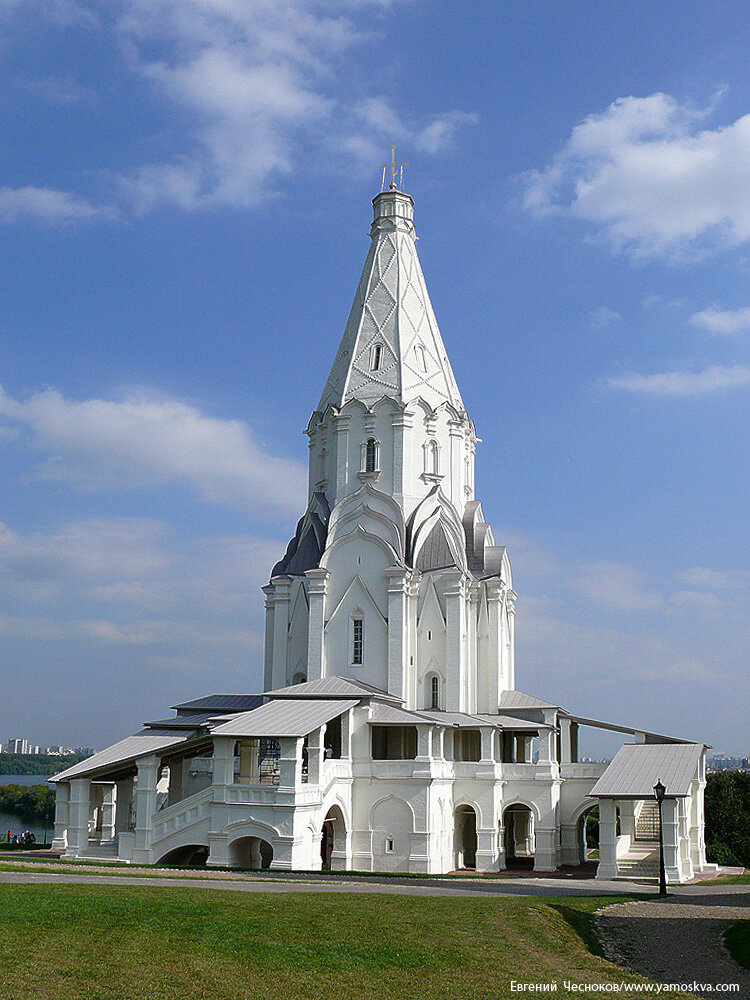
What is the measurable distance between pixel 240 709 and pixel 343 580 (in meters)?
6.11

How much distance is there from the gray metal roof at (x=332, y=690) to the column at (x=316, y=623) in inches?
68.6

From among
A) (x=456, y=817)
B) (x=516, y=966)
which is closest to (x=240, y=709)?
(x=456, y=817)

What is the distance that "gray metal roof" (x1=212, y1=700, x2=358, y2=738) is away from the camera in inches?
1067

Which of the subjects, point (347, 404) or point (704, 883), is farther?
point (347, 404)

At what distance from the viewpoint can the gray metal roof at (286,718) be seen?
2709 centimetres

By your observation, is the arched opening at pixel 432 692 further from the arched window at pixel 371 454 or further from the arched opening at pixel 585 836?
the arched window at pixel 371 454

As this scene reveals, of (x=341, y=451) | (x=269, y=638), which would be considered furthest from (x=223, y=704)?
(x=341, y=451)

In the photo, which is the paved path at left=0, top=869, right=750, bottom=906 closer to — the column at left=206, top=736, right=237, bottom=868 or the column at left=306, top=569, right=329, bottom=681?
the column at left=206, top=736, right=237, bottom=868

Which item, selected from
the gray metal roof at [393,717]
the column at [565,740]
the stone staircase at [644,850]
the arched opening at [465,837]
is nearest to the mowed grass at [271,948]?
the stone staircase at [644,850]

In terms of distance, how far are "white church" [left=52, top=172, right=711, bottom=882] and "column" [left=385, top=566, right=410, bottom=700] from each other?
0.23 feet

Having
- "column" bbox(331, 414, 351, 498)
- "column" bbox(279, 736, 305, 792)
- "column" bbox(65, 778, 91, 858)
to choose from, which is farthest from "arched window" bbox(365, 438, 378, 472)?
"column" bbox(65, 778, 91, 858)

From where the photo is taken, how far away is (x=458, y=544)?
121ft

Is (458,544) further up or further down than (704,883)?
further up

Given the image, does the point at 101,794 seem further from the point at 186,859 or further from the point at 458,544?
the point at 458,544
